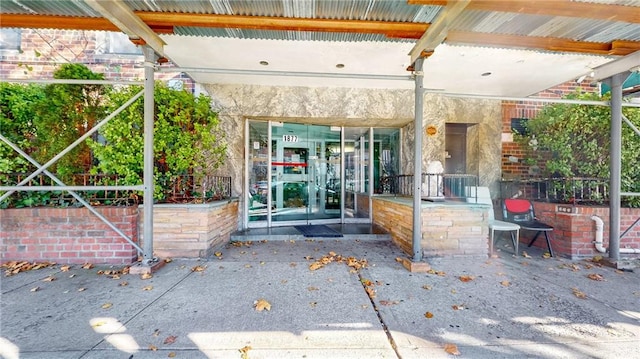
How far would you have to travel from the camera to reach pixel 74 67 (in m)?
3.73

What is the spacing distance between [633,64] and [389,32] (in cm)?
345

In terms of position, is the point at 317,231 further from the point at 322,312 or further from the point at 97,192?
the point at 97,192

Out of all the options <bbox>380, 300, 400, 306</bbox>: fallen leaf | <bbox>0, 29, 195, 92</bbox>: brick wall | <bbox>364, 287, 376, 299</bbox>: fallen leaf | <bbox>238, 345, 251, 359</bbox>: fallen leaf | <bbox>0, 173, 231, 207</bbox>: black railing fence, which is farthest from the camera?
<bbox>0, 29, 195, 92</bbox>: brick wall

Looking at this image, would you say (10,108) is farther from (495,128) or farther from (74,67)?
(495,128)

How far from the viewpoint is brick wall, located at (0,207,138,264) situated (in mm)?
3660

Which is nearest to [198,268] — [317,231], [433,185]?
[317,231]

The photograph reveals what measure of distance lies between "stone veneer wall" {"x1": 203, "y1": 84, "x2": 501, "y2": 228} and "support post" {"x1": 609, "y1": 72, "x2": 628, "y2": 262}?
7.15 feet

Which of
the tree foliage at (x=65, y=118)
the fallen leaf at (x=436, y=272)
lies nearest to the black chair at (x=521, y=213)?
the fallen leaf at (x=436, y=272)

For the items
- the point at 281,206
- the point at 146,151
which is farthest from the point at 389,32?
the point at 281,206

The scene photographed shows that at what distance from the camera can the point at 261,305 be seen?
255cm

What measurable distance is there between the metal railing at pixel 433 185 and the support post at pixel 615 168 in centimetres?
217

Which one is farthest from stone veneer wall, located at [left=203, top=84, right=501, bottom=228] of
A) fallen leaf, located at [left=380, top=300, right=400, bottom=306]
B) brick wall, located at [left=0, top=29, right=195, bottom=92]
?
fallen leaf, located at [left=380, top=300, right=400, bottom=306]

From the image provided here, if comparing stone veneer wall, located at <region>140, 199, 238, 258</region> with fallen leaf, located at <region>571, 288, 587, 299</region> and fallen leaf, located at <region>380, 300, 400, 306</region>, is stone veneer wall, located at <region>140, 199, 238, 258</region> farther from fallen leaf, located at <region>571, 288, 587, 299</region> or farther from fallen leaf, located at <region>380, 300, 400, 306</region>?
fallen leaf, located at <region>571, 288, 587, 299</region>

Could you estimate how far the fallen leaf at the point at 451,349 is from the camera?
1930 mm
